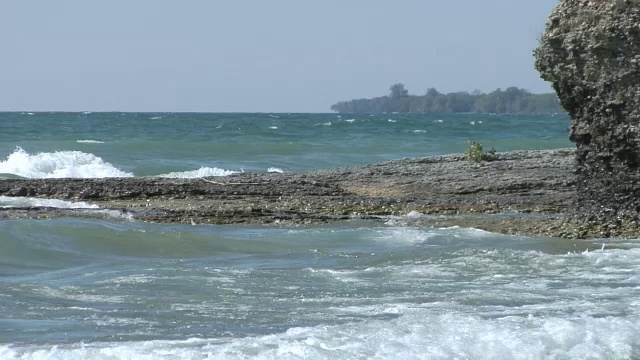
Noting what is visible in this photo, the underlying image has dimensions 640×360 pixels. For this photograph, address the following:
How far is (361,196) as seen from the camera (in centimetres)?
1872

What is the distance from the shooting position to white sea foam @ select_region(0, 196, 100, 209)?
17469 millimetres

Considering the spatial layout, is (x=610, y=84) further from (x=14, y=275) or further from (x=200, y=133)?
(x=200, y=133)

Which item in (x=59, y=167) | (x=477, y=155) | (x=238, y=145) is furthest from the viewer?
(x=238, y=145)

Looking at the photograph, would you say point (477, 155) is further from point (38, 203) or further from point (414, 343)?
point (414, 343)

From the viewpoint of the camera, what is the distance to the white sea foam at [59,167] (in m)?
32.0

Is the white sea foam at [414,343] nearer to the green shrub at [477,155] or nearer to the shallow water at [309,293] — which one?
the shallow water at [309,293]

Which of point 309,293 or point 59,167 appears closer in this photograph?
point 309,293

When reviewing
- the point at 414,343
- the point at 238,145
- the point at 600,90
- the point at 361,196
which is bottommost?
the point at 238,145

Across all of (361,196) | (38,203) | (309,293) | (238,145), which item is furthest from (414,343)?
(238,145)

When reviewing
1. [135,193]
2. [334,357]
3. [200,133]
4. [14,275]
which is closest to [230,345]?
[334,357]

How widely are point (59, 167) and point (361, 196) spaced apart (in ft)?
54.7

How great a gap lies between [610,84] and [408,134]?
48.2 m

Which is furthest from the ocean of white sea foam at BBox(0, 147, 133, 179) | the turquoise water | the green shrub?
the turquoise water

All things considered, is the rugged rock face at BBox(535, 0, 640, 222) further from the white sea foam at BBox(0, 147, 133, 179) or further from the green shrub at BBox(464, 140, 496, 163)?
the white sea foam at BBox(0, 147, 133, 179)
